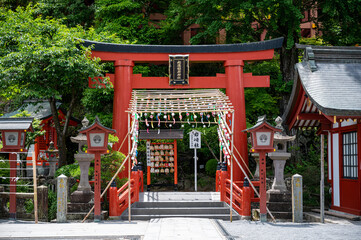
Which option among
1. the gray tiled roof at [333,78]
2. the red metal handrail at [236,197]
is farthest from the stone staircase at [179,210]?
the gray tiled roof at [333,78]

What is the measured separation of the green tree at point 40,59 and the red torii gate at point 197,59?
0.81m

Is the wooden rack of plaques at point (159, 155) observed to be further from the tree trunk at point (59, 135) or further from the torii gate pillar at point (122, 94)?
the tree trunk at point (59, 135)

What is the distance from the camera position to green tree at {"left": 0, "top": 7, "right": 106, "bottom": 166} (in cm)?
1496

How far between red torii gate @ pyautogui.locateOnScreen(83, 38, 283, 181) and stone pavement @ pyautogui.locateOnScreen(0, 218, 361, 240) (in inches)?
216

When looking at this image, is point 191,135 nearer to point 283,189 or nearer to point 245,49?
point 245,49

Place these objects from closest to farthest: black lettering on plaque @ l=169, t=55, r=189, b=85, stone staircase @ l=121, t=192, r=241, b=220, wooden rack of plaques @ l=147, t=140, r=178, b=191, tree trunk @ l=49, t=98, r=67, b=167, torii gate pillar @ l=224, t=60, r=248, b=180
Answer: stone staircase @ l=121, t=192, r=241, b=220 < torii gate pillar @ l=224, t=60, r=248, b=180 < black lettering on plaque @ l=169, t=55, r=189, b=85 < tree trunk @ l=49, t=98, r=67, b=167 < wooden rack of plaques @ l=147, t=140, r=178, b=191

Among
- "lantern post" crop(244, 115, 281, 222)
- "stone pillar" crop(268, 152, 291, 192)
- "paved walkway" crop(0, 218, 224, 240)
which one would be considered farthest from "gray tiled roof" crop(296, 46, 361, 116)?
"paved walkway" crop(0, 218, 224, 240)

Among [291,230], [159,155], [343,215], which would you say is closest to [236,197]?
[291,230]

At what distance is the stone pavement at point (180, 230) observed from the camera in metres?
8.66

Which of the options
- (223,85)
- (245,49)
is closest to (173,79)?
(223,85)

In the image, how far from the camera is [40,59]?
49.0ft

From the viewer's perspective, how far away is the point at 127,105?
1571cm

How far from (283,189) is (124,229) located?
17.8ft

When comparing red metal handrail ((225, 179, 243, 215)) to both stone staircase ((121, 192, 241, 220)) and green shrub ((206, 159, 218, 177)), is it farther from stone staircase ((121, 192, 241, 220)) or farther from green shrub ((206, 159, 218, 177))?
green shrub ((206, 159, 218, 177))
